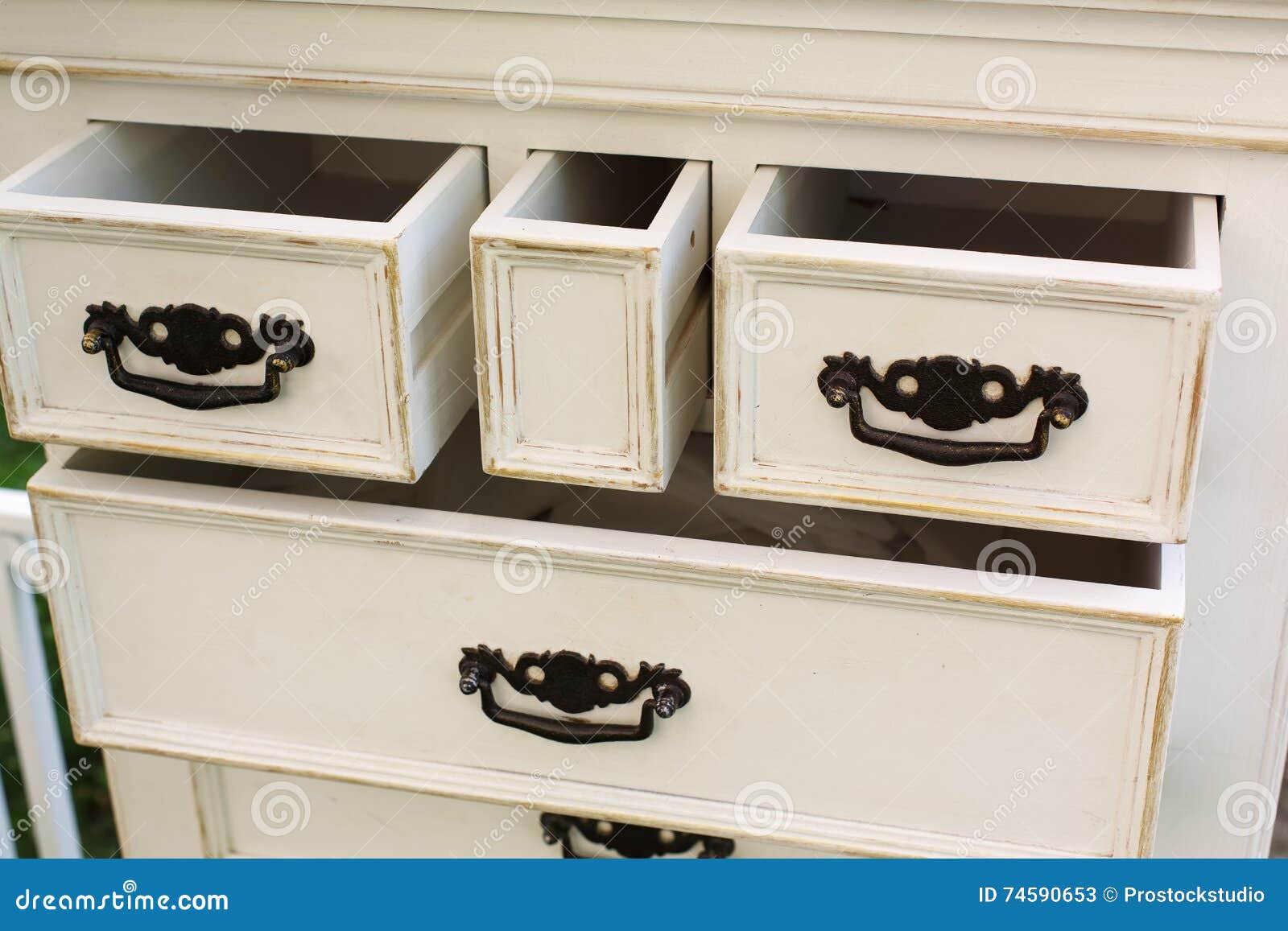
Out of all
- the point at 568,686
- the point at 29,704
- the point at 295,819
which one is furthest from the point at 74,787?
the point at 568,686

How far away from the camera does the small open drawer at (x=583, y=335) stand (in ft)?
2.10

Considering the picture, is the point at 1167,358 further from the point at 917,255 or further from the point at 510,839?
the point at 510,839

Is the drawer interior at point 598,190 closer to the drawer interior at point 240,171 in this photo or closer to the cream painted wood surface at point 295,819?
the drawer interior at point 240,171

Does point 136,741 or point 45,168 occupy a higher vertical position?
point 45,168

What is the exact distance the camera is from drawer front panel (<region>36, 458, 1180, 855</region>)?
2.28 ft

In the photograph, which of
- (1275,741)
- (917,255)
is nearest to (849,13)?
(917,255)

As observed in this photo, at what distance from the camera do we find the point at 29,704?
101cm

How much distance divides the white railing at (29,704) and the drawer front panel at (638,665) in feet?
0.61

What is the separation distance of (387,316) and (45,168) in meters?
0.22

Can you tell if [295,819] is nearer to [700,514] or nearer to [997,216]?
[700,514]

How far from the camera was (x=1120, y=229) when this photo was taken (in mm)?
876

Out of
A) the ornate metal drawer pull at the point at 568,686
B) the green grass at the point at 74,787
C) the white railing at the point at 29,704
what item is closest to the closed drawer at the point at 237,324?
the ornate metal drawer pull at the point at 568,686

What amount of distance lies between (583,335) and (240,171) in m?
0.36

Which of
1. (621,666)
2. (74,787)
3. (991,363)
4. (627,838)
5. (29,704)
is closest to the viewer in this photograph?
(991,363)
